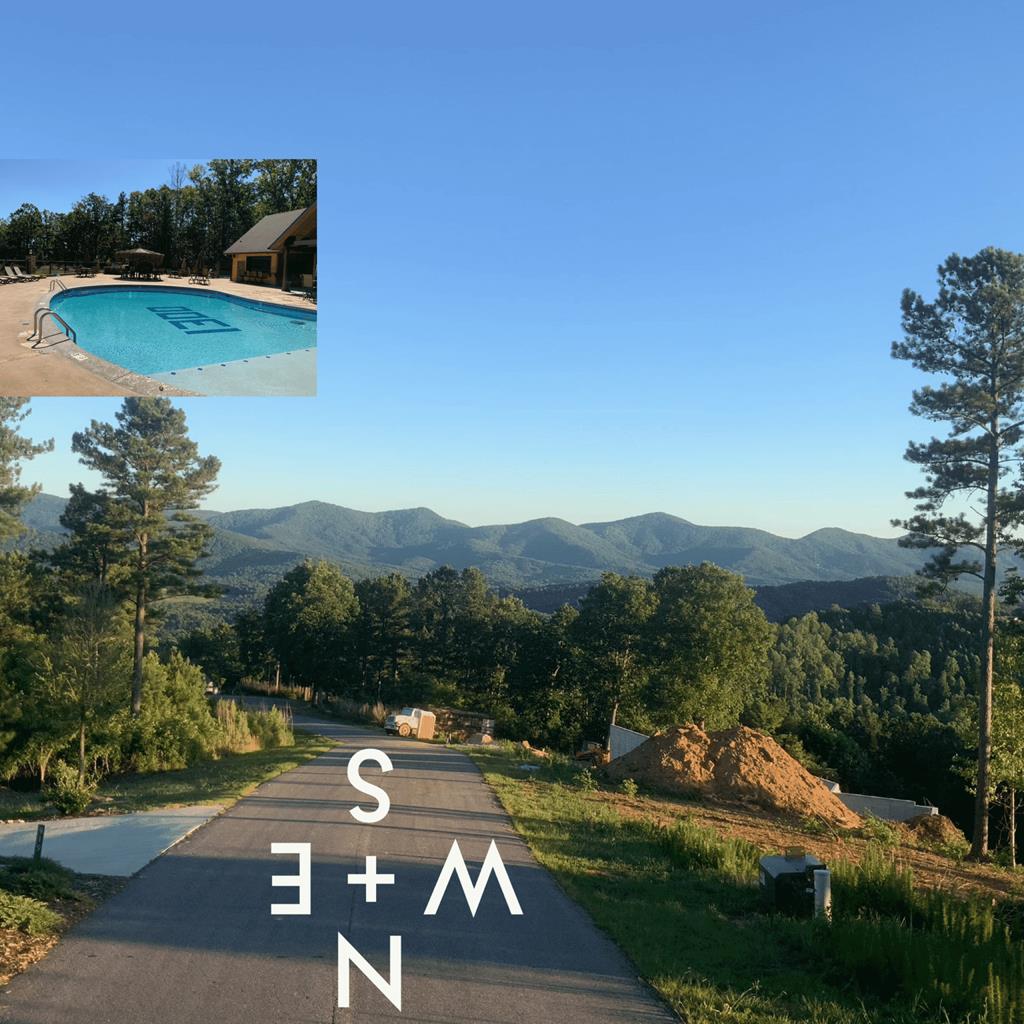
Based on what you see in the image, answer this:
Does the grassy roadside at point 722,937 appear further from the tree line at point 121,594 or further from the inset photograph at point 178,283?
the tree line at point 121,594

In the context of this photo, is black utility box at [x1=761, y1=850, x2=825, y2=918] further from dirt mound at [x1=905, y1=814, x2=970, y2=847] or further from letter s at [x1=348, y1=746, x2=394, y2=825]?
dirt mound at [x1=905, y1=814, x2=970, y2=847]

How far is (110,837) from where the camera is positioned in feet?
38.0

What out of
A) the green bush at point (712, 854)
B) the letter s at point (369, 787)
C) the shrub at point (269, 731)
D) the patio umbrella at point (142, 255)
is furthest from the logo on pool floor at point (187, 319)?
the green bush at point (712, 854)

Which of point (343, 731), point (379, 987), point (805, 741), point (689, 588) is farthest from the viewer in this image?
point (805, 741)

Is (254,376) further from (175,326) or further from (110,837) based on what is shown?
(110,837)

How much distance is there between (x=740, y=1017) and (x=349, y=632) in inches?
2301

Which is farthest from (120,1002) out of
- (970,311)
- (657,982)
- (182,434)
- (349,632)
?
(349,632)

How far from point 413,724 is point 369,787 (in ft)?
64.3

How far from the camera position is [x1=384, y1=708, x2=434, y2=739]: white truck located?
35.8 m

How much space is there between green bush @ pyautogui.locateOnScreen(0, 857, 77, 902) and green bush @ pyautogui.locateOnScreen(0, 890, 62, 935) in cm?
49

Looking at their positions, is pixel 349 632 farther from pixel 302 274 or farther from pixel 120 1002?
pixel 120 1002

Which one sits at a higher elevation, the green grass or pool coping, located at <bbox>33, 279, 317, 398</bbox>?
pool coping, located at <bbox>33, 279, 317, 398</bbox>

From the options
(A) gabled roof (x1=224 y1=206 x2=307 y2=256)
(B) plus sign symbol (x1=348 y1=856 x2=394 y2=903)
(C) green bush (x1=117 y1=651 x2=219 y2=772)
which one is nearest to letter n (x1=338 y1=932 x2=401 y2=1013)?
(B) plus sign symbol (x1=348 y1=856 x2=394 y2=903)

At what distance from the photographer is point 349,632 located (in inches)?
2478
